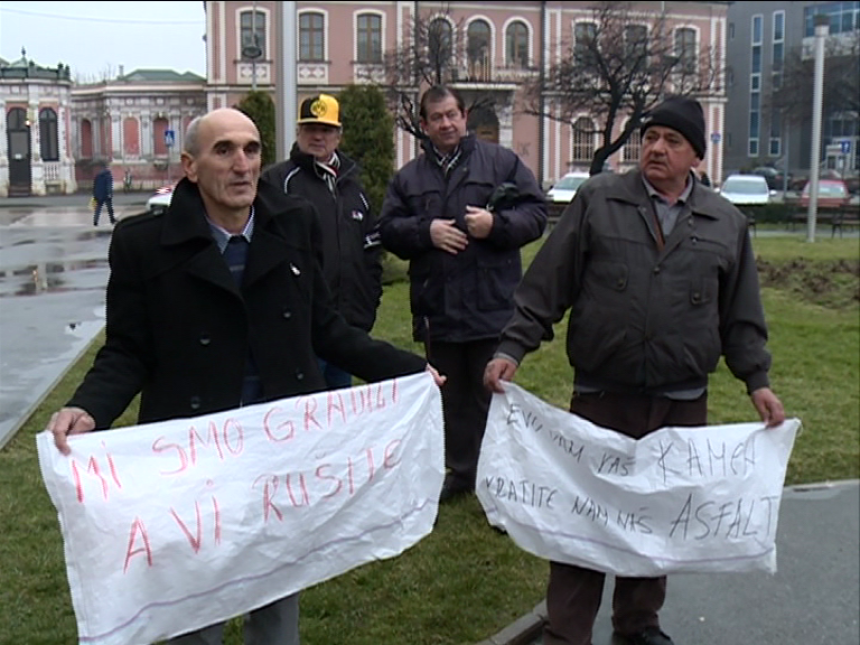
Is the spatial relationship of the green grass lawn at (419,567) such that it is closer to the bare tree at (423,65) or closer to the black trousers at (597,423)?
the black trousers at (597,423)

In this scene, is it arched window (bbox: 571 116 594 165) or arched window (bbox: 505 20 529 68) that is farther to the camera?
arched window (bbox: 571 116 594 165)

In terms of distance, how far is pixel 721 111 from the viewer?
61.8 meters

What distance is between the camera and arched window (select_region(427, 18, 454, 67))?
109 feet

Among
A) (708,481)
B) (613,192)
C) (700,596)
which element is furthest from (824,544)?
(613,192)

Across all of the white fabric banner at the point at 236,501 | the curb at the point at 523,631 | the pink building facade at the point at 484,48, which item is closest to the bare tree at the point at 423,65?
the pink building facade at the point at 484,48

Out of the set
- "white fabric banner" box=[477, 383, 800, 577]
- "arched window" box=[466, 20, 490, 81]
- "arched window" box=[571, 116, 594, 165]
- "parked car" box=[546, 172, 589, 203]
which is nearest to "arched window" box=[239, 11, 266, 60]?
"arched window" box=[466, 20, 490, 81]

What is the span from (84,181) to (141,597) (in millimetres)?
3048

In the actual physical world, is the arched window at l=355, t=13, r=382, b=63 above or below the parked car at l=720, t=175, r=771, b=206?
above

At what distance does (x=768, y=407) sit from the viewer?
3.86m

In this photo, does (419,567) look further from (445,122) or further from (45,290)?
(45,290)

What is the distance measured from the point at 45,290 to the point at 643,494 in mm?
7499

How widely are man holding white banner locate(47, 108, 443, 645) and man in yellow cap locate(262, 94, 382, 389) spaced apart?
73.9 inches

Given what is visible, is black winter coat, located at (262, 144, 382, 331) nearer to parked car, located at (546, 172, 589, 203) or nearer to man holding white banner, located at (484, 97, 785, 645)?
man holding white banner, located at (484, 97, 785, 645)

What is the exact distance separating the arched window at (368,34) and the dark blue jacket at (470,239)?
166ft
